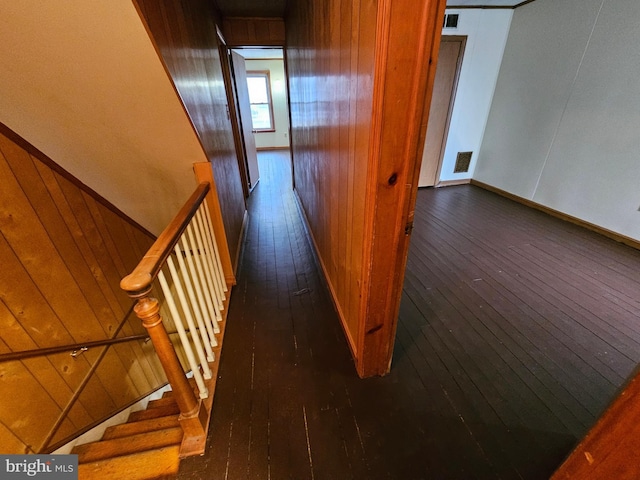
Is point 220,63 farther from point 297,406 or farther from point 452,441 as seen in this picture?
point 452,441

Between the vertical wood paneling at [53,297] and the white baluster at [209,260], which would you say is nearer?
the vertical wood paneling at [53,297]

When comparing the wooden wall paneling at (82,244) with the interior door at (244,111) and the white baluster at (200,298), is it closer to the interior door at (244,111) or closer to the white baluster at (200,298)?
the white baluster at (200,298)

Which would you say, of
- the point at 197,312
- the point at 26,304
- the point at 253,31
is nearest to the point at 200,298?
the point at 197,312

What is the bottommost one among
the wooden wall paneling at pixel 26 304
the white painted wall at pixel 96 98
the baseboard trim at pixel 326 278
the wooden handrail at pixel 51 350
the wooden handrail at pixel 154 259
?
the baseboard trim at pixel 326 278

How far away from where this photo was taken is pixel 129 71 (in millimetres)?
1166

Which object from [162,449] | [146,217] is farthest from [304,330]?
[146,217]

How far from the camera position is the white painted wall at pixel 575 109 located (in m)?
2.54

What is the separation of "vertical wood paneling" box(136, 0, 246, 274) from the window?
4.47m

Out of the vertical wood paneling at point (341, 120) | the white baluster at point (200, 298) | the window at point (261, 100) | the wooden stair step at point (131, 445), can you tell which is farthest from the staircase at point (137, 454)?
the window at point (261, 100)

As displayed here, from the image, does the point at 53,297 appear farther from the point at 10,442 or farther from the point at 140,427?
the point at 140,427

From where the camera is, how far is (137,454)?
44.9 inches

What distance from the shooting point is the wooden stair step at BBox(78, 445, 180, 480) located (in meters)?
1.08

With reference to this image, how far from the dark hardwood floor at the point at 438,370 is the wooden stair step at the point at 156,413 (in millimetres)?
513

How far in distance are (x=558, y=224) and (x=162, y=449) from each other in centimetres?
409
